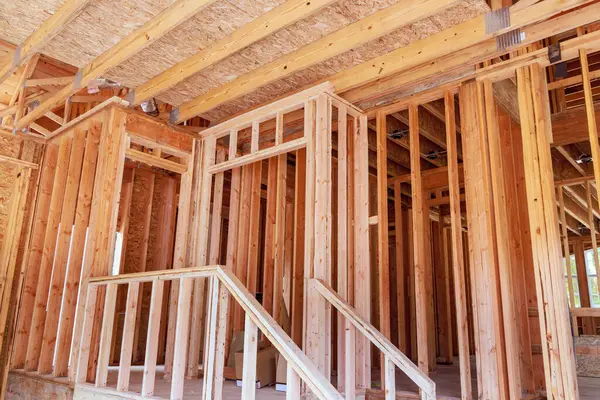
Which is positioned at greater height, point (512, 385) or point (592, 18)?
point (592, 18)

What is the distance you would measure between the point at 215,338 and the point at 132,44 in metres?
2.58

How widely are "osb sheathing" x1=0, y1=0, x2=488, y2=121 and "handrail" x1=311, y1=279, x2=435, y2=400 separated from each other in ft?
6.84

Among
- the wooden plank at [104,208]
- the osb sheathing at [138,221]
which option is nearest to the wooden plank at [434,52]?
the wooden plank at [104,208]

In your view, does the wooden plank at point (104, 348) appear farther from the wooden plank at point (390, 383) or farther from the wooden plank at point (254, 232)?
the wooden plank at point (390, 383)

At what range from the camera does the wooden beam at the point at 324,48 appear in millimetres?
3518

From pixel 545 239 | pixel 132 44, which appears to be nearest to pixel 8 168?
pixel 132 44

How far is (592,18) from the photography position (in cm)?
355

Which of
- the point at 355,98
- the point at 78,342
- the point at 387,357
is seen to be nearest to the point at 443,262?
the point at 355,98

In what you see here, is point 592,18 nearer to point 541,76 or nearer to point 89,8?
point 541,76

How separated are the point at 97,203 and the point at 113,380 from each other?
5.79 ft

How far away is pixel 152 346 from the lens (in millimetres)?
3795

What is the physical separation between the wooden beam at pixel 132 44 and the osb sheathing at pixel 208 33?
6cm

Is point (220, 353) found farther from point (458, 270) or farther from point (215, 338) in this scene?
point (458, 270)

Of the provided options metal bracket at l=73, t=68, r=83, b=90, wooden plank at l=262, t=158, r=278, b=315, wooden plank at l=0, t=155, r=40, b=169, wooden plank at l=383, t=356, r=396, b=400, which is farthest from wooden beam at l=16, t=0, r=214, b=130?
wooden plank at l=383, t=356, r=396, b=400
